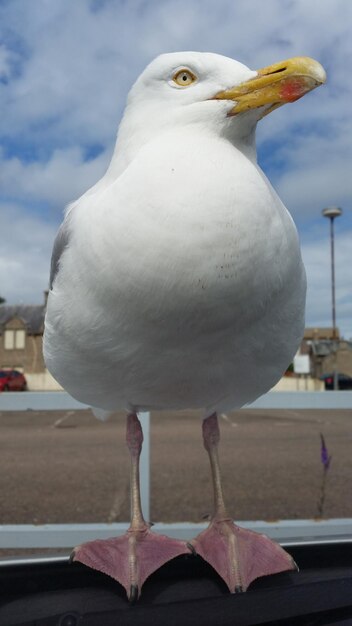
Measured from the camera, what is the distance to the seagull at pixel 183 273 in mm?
1215

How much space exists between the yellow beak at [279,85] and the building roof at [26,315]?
41.3 metres

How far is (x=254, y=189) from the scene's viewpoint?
1.30m

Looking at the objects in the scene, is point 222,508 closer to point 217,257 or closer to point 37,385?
point 217,257

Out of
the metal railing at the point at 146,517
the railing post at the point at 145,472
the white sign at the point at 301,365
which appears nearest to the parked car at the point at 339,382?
the white sign at the point at 301,365

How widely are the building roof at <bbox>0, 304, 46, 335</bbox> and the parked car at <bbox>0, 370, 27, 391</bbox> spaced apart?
9.65m

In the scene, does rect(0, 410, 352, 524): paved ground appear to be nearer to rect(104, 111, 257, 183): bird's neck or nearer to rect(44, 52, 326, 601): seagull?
rect(44, 52, 326, 601): seagull

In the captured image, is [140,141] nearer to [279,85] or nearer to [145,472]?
[279,85]

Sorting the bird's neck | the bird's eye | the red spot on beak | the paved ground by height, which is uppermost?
the bird's eye

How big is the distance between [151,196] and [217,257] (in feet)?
0.66

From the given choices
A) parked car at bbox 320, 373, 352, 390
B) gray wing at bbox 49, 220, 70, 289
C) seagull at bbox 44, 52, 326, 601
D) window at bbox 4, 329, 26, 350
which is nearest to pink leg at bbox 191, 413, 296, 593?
seagull at bbox 44, 52, 326, 601

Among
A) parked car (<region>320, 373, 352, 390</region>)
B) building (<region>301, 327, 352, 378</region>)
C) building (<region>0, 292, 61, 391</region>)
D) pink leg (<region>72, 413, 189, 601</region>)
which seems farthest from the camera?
building (<region>0, 292, 61, 391</region>)

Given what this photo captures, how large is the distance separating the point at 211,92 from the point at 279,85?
0.18 meters

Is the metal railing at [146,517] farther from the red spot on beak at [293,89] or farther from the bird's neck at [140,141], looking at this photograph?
the red spot on beak at [293,89]

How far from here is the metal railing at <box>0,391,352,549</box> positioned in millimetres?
2566
